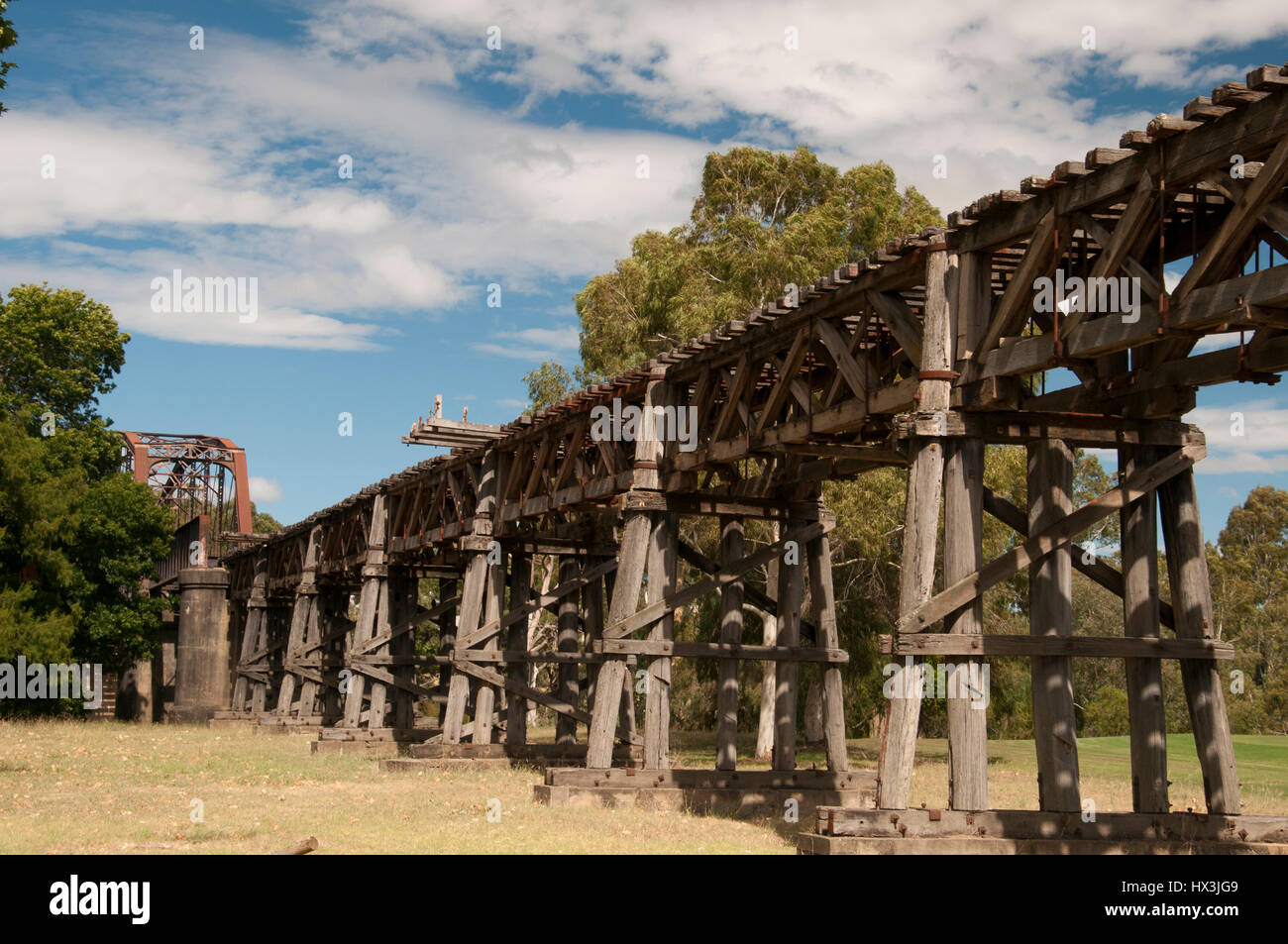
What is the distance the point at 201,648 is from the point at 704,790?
86.6ft

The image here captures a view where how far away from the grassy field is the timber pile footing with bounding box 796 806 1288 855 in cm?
162

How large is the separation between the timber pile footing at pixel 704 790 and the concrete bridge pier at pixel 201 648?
81.3ft

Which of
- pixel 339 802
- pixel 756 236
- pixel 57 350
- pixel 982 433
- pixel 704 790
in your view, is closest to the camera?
pixel 982 433

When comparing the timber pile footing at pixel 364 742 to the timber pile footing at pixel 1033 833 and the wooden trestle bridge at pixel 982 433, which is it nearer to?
the wooden trestle bridge at pixel 982 433

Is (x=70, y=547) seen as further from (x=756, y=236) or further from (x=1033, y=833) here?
(x=1033, y=833)

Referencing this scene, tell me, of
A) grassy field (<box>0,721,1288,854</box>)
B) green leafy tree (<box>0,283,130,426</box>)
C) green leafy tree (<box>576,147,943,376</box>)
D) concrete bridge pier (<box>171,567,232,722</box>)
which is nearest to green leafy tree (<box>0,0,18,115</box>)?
grassy field (<box>0,721,1288,854</box>)

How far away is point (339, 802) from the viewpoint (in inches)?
559

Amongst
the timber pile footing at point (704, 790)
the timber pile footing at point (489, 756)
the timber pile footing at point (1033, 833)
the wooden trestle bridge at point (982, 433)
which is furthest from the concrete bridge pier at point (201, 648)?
the timber pile footing at point (1033, 833)

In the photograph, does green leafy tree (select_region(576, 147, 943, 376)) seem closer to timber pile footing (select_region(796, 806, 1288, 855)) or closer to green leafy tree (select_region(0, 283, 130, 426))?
timber pile footing (select_region(796, 806, 1288, 855))

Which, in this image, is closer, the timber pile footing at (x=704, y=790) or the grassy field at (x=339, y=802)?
the grassy field at (x=339, y=802)

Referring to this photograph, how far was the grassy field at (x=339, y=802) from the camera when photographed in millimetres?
10633

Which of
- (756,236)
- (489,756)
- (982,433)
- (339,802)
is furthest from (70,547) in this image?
(982,433)

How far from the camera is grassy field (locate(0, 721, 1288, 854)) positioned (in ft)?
34.9
